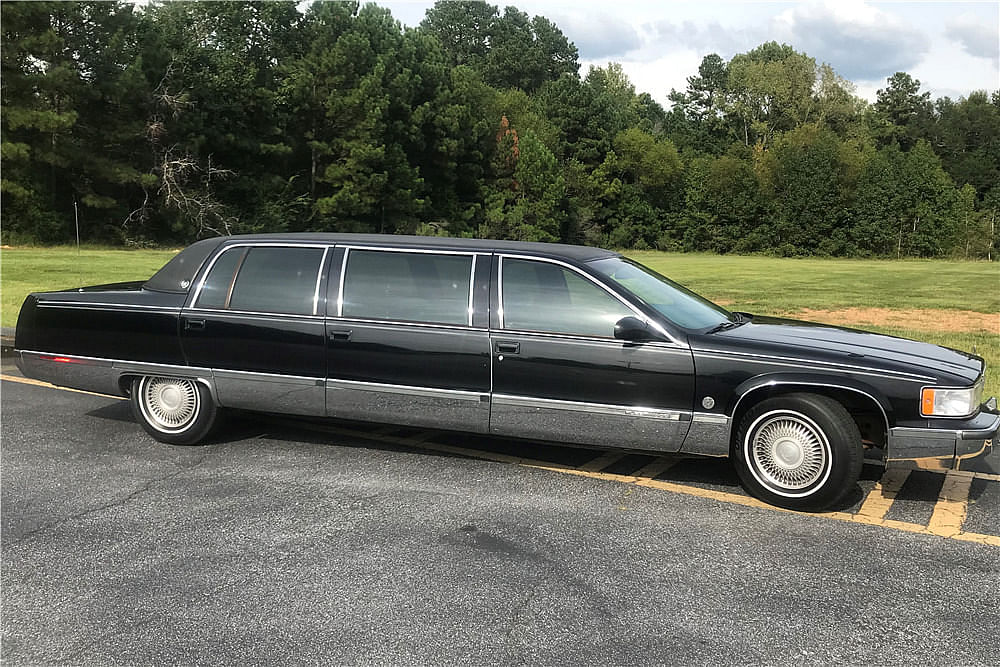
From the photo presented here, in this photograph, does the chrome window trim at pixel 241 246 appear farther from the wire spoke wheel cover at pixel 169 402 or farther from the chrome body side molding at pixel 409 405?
the chrome body side molding at pixel 409 405

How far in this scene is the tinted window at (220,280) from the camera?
6.35 metres

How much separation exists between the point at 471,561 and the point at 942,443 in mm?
2742

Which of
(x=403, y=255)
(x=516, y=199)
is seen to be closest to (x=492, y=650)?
(x=403, y=255)

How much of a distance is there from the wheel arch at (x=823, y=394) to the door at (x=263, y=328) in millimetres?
2817

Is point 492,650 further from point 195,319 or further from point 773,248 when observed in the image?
point 773,248

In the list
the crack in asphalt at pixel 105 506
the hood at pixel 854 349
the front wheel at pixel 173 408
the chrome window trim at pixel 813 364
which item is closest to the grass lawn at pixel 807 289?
the hood at pixel 854 349

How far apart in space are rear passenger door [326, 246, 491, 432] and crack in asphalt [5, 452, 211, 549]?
1072 mm

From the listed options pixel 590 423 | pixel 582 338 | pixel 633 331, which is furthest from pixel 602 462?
pixel 633 331

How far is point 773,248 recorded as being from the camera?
2386 inches

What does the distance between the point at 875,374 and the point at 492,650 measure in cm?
288

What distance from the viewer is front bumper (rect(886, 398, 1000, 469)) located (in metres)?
4.86

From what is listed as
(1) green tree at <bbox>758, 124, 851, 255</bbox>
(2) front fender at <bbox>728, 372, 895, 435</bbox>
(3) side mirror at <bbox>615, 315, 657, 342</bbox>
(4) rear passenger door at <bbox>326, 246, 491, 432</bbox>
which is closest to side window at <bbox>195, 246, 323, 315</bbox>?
(4) rear passenger door at <bbox>326, 246, 491, 432</bbox>

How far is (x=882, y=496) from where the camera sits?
539cm

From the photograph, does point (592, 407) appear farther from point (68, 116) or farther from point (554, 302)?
point (68, 116)
